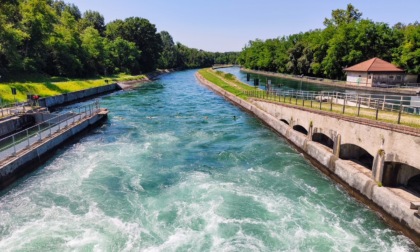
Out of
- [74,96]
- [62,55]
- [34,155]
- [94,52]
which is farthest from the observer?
[94,52]

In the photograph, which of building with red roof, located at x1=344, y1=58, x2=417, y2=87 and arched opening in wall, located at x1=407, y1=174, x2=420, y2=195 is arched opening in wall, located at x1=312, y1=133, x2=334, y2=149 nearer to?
arched opening in wall, located at x1=407, y1=174, x2=420, y2=195

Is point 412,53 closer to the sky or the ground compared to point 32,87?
closer to the sky

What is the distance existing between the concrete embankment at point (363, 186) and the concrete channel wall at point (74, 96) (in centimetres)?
3438

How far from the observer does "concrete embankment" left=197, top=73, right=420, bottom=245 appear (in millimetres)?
13178

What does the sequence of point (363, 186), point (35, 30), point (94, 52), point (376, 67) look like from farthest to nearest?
point (94, 52)
point (376, 67)
point (35, 30)
point (363, 186)

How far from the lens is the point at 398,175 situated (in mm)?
15461

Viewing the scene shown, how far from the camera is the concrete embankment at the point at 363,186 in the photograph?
1318 cm

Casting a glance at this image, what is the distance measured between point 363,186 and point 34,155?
68.0 ft

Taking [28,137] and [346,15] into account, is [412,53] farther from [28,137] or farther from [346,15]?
[28,137]

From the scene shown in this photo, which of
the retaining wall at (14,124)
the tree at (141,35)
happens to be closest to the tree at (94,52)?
the tree at (141,35)

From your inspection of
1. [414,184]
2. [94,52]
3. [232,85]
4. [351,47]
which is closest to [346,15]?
[351,47]

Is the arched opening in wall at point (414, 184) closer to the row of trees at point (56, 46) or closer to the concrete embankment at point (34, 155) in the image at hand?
the concrete embankment at point (34, 155)

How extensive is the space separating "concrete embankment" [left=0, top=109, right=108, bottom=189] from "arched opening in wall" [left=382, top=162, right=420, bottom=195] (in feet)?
68.2

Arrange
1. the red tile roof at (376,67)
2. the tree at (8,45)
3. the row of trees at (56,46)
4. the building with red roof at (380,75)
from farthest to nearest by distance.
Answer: the building with red roof at (380,75) → the red tile roof at (376,67) → the row of trees at (56,46) → the tree at (8,45)
